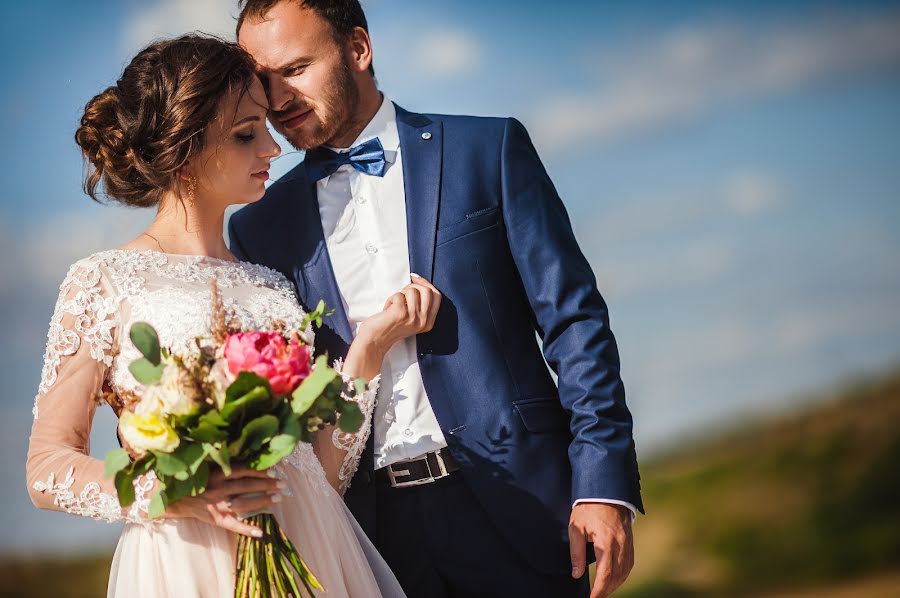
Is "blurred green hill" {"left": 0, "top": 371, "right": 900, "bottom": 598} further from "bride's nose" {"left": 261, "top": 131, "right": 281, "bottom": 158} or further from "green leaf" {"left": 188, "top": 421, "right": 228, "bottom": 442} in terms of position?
"green leaf" {"left": 188, "top": 421, "right": 228, "bottom": 442}

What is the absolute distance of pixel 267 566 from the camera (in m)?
1.83

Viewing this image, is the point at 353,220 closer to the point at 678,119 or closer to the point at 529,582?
the point at 529,582

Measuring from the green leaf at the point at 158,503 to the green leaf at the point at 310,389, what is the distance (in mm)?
Answer: 272

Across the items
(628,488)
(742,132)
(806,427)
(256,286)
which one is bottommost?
(806,427)

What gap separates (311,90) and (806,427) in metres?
4.19

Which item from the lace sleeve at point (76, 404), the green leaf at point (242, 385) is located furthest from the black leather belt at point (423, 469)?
the green leaf at point (242, 385)

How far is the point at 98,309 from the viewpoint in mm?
2039

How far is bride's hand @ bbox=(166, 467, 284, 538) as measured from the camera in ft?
5.75

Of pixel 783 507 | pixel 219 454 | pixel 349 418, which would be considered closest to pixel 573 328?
pixel 349 418

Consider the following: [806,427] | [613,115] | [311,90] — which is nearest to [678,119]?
[613,115]

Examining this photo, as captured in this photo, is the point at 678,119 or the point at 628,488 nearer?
the point at 628,488

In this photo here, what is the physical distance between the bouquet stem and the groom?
0.46 meters

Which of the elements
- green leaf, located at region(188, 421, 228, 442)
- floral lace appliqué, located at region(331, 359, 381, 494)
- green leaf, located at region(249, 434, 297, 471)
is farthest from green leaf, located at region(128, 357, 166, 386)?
floral lace appliqué, located at region(331, 359, 381, 494)

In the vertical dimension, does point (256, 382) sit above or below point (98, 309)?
below
